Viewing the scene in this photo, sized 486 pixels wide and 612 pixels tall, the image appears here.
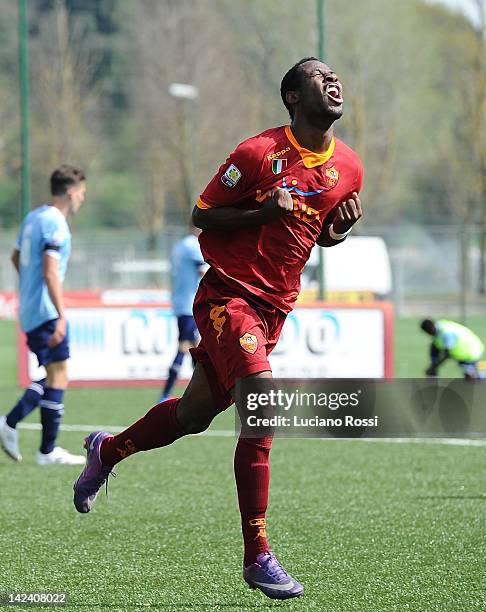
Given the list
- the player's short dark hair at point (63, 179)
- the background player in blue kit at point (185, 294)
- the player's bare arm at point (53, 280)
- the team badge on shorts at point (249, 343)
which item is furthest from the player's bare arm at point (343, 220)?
the background player in blue kit at point (185, 294)

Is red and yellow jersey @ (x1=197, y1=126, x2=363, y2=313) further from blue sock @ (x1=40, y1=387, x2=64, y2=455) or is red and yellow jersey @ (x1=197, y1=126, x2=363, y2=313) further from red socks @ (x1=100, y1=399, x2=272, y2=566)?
blue sock @ (x1=40, y1=387, x2=64, y2=455)

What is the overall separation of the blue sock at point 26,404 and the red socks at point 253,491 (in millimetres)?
3978

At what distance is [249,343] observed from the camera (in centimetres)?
500

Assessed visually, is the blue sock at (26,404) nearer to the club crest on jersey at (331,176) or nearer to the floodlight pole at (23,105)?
the club crest on jersey at (331,176)

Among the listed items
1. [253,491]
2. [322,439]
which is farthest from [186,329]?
[253,491]

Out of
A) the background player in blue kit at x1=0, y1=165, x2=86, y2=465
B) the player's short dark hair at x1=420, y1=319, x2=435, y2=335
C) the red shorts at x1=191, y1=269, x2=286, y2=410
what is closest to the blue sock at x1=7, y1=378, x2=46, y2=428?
the background player in blue kit at x1=0, y1=165, x2=86, y2=465

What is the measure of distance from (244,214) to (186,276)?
7636 millimetres

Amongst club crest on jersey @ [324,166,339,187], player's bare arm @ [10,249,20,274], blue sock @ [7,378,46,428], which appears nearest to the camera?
club crest on jersey @ [324,166,339,187]

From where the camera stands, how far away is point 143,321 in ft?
48.6

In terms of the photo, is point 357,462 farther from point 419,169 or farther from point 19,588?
point 419,169

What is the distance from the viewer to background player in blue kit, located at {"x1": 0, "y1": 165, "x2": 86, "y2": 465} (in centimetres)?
847

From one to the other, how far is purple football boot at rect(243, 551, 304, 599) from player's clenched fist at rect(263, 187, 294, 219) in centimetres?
138

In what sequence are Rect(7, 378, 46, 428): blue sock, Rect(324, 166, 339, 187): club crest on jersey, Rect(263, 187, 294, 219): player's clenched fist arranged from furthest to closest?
Rect(7, 378, 46, 428): blue sock
Rect(324, 166, 339, 187): club crest on jersey
Rect(263, 187, 294, 219): player's clenched fist

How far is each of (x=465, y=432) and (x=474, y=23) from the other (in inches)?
1410
